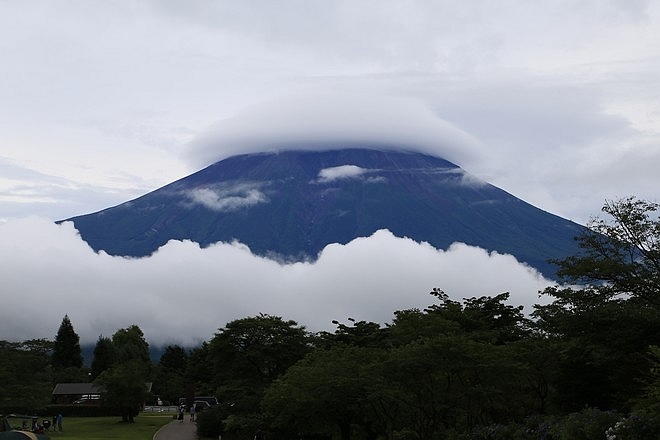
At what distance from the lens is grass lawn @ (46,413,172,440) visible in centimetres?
5121

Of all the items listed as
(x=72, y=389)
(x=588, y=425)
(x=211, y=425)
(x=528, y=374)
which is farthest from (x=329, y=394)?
(x=72, y=389)

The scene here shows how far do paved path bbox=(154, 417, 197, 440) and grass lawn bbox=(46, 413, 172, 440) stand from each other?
0.66 meters

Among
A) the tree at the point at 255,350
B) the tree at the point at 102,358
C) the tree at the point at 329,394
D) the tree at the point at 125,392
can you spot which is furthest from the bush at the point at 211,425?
the tree at the point at 102,358

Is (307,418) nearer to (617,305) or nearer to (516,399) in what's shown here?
(516,399)

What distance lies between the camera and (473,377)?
30.5 meters

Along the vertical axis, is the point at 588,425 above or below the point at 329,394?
above

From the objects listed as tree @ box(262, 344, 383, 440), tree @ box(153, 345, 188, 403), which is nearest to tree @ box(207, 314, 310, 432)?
tree @ box(262, 344, 383, 440)

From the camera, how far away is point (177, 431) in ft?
182

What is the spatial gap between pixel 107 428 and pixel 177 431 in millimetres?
8171

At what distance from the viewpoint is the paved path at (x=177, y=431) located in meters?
51.2

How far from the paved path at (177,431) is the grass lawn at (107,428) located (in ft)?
2.16

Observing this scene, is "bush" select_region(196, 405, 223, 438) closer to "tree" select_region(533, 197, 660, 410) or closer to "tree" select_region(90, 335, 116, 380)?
"tree" select_region(533, 197, 660, 410)

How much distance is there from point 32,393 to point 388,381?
125 feet

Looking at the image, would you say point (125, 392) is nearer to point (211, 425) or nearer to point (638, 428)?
point (211, 425)
